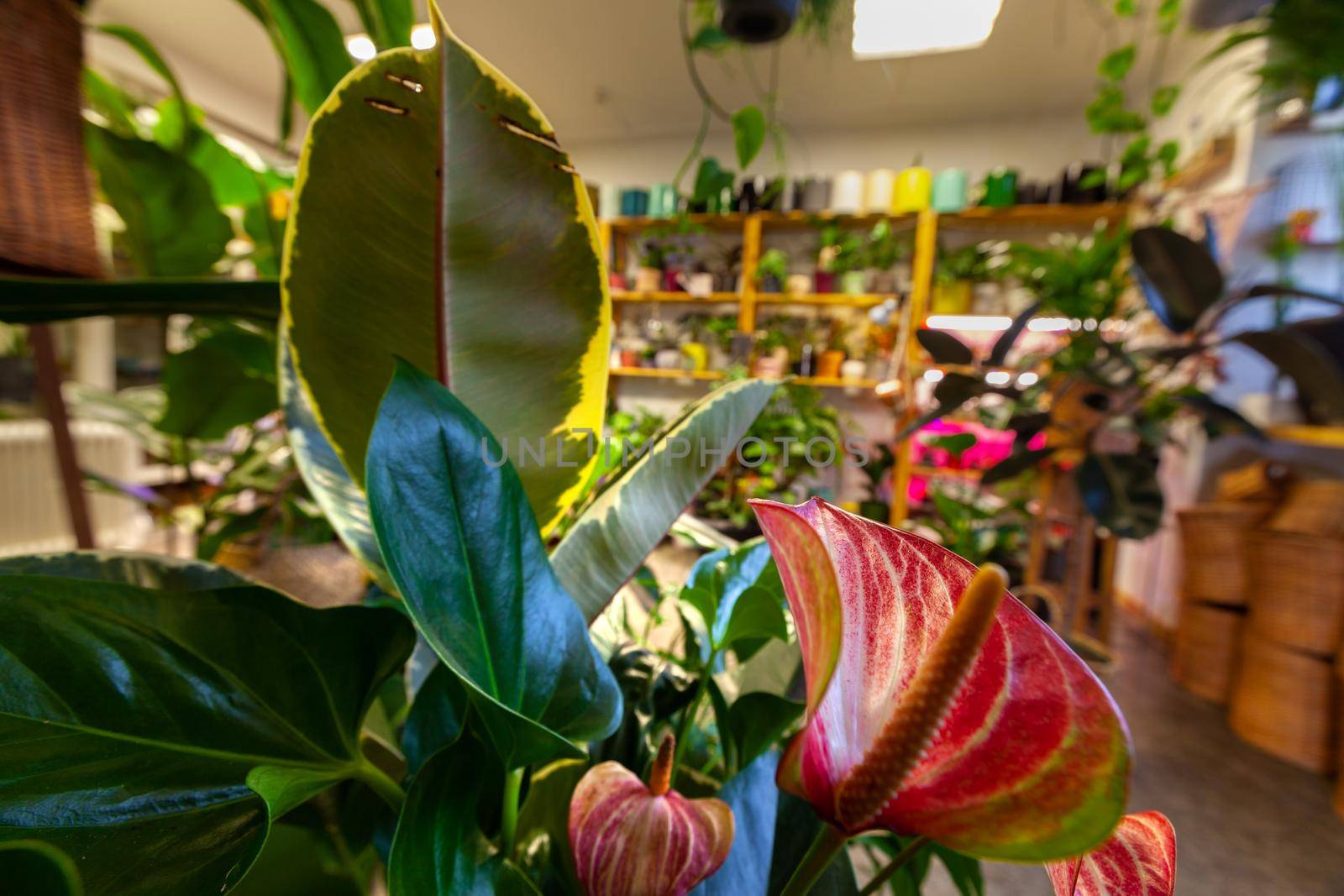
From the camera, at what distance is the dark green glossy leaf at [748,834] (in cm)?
18

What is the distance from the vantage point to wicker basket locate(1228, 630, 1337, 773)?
1.38 metres

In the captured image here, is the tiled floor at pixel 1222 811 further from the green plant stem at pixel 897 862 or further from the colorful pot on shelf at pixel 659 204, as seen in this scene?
the colorful pot on shelf at pixel 659 204

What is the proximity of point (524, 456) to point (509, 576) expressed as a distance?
97mm

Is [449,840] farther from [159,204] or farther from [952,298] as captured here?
[952,298]

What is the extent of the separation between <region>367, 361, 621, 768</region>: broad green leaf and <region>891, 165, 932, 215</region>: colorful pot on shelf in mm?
2562

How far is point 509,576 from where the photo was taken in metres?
0.16

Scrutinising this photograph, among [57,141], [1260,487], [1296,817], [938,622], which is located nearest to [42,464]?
[57,141]

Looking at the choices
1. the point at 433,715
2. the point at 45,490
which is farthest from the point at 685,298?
the point at 45,490

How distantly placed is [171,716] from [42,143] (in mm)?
470

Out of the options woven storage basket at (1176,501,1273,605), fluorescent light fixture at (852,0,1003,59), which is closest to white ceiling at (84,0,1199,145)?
fluorescent light fixture at (852,0,1003,59)

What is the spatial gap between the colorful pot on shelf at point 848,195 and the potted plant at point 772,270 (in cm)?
34

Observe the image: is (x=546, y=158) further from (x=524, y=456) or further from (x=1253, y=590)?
(x=1253, y=590)

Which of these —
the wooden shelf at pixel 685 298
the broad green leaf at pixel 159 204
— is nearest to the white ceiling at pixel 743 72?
the wooden shelf at pixel 685 298

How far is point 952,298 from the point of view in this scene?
2381mm
